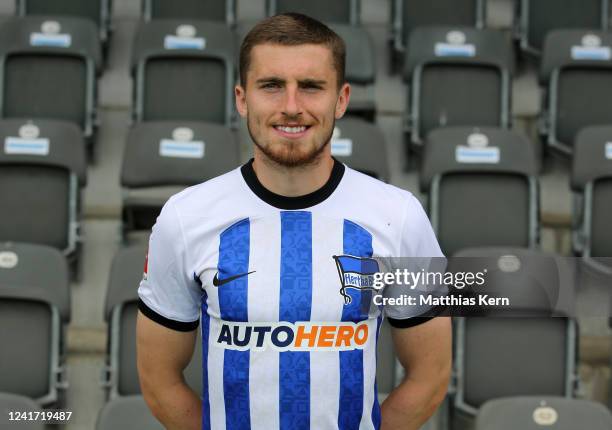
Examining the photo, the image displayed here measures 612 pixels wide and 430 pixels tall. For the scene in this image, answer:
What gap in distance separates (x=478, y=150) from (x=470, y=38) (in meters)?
0.98

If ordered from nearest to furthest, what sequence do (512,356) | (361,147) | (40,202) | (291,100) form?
1. (291,100)
2. (512,356)
3. (40,202)
4. (361,147)

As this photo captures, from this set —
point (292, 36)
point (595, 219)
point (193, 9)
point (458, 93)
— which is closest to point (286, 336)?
point (292, 36)

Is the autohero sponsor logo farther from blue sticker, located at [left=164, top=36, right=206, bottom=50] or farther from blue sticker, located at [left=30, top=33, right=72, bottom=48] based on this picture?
blue sticker, located at [left=30, top=33, right=72, bottom=48]

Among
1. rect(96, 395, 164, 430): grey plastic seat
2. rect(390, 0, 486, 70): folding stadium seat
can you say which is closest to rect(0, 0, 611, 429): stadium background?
rect(390, 0, 486, 70): folding stadium seat

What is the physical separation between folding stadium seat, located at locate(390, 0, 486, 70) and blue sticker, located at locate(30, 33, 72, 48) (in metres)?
1.71

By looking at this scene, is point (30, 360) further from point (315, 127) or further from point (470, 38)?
point (470, 38)

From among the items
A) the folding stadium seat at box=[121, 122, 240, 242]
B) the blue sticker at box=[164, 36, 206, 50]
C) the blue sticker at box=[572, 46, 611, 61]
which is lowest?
the folding stadium seat at box=[121, 122, 240, 242]

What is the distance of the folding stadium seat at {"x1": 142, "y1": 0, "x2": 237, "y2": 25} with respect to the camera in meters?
5.83

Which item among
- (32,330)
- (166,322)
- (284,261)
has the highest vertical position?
(284,261)

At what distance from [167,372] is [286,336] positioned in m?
0.28

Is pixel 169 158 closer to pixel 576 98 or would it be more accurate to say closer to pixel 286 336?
pixel 576 98

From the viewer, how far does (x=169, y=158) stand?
470cm

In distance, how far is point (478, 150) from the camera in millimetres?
4797

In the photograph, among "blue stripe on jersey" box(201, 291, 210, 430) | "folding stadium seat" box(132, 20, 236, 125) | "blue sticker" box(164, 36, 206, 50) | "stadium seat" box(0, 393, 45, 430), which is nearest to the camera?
"blue stripe on jersey" box(201, 291, 210, 430)
